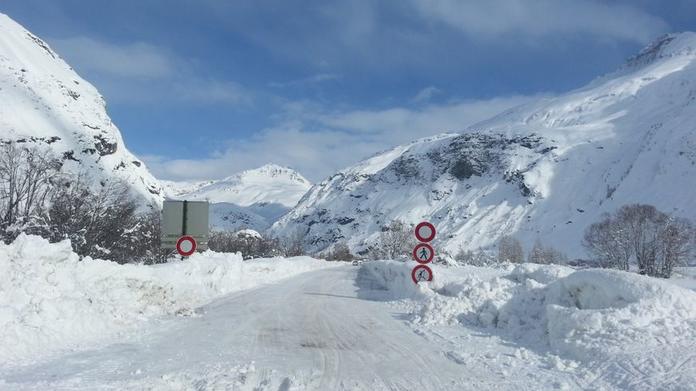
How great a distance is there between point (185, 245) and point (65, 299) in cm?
577

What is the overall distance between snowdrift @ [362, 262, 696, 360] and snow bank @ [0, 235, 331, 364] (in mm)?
6247

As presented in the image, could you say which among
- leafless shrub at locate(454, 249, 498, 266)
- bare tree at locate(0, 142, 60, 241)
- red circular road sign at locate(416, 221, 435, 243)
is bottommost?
leafless shrub at locate(454, 249, 498, 266)

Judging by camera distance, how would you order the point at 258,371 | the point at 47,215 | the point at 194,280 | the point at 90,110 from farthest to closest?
the point at 90,110 < the point at 47,215 < the point at 194,280 < the point at 258,371

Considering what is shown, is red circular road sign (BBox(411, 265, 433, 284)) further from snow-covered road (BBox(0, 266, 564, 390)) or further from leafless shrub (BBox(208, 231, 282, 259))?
leafless shrub (BBox(208, 231, 282, 259))

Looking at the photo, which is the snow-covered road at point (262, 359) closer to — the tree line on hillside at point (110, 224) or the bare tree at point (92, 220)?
the tree line on hillside at point (110, 224)

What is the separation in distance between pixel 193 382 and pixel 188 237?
9250 millimetres

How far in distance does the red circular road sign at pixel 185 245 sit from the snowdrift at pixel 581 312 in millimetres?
6687

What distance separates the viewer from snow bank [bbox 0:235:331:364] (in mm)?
8852

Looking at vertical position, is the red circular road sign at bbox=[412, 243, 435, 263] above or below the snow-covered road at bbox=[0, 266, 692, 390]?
above

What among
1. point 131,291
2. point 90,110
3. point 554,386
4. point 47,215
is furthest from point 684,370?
point 90,110

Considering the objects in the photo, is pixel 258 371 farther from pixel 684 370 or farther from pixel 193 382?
pixel 684 370

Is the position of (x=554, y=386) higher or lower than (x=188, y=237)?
lower

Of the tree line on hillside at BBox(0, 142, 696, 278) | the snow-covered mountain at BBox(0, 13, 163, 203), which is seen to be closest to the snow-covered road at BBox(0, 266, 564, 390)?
the tree line on hillside at BBox(0, 142, 696, 278)

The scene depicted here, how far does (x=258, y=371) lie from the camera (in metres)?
7.90
